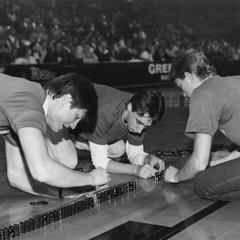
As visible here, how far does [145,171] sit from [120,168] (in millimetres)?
204

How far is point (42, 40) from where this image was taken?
1285 cm

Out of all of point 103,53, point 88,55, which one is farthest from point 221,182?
point 103,53

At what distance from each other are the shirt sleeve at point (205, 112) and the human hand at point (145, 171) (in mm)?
987

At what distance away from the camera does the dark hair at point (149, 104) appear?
3.64 metres

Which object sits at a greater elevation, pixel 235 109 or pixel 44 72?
pixel 235 109

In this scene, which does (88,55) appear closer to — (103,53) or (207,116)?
(103,53)

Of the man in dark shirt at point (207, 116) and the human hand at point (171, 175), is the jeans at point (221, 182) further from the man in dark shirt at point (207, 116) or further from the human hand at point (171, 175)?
the human hand at point (171, 175)

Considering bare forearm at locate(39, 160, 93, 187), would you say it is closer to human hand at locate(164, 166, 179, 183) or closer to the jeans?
the jeans

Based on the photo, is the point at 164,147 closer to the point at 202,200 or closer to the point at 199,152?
the point at 202,200

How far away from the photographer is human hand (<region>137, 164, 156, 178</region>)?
404cm

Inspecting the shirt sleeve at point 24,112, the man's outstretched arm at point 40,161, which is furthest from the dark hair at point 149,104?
the shirt sleeve at point 24,112

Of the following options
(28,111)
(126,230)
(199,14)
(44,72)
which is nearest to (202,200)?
(126,230)

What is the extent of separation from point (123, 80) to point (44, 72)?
2.60 meters

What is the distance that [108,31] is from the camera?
1628 cm
